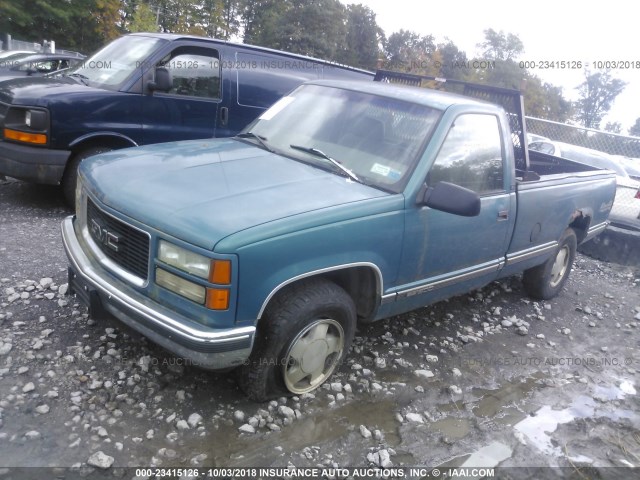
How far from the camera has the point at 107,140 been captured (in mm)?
5832

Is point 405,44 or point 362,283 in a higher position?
point 405,44

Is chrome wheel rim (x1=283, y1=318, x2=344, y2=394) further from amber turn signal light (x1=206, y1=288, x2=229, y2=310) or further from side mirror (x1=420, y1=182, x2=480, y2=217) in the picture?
side mirror (x1=420, y1=182, x2=480, y2=217)

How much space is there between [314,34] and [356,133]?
4706cm

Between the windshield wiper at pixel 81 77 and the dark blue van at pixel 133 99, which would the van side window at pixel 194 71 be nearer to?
the dark blue van at pixel 133 99

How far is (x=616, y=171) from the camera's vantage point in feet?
34.5

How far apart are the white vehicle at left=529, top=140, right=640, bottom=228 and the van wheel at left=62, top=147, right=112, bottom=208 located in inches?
271

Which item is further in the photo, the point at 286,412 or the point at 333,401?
the point at 333,401

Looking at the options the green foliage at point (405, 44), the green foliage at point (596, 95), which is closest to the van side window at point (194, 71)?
the green foliage at point (405, 44)

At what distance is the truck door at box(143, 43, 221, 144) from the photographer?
6.08 m

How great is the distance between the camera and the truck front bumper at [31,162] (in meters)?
Answer: 5.39

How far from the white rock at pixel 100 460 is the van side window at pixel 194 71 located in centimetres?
455

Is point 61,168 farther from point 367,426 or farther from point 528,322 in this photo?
point 528,322

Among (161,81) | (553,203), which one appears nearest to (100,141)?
(161,81)

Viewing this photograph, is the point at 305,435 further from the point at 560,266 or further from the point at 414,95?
the point at 560,266
